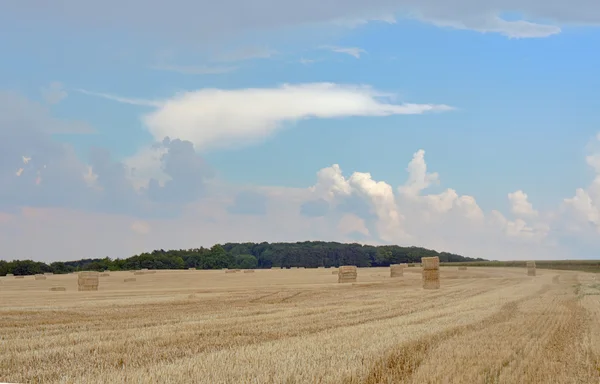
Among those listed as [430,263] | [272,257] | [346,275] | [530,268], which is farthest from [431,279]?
[272,257]

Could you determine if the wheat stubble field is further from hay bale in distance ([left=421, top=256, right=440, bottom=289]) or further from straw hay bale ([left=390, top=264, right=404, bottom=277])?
straw hay bale ([left=390, top=264, right=404, bottom=277])

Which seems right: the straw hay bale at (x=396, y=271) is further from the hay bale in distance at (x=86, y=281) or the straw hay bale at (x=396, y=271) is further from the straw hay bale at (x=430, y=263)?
the hay bale in distance at (x=86, y=281)

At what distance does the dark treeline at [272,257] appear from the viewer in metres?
103

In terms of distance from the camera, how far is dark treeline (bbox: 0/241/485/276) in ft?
338

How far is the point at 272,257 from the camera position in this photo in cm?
12519

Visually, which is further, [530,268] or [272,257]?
[272,257]

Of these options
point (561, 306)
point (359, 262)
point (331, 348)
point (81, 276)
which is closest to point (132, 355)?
point (331, 348)

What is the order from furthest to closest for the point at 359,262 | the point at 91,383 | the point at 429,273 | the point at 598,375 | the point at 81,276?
the point at 359,262 → the point at 81,276 → the point at 429,273 → the point at 598,375 → the point at 91,383

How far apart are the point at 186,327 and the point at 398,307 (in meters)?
7.99

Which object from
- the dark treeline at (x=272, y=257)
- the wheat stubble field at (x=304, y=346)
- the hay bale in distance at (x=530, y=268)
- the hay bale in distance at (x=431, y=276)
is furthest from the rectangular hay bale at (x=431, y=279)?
the dark treeline at (x=272, y=257)

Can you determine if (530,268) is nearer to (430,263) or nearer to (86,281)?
(430,263)

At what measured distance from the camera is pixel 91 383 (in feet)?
26.9

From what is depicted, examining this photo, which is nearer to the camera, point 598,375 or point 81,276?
point 598,375

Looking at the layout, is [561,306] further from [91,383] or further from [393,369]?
[91,383]
